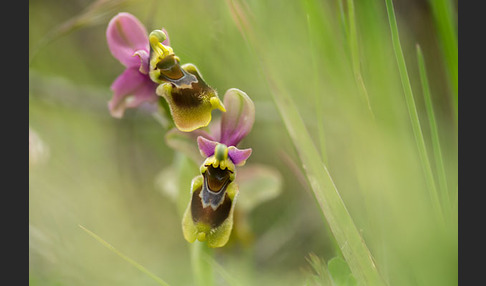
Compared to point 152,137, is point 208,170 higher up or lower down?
higher up

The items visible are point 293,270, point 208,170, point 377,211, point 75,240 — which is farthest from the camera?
point 75,240

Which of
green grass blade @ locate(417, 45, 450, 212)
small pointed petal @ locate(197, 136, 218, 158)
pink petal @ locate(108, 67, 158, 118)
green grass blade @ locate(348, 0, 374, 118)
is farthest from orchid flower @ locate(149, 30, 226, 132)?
green grass blade @ locate(417, 45, 450, 212)

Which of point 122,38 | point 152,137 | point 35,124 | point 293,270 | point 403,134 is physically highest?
point 122,38

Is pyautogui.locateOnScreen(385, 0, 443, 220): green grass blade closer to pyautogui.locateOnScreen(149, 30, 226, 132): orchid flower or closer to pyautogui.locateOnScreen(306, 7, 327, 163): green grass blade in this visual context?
pyautogui.locateOnScreen(306, 7, 327, 163): green grass blade

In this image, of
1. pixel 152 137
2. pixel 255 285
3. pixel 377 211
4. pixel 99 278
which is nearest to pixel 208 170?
pixel 377 211

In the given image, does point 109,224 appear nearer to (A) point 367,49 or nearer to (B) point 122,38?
(B) point 122,38

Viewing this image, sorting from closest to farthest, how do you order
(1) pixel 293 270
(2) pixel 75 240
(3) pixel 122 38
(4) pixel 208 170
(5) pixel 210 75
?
(4) pixel 208 170, (3) pixel 122 38, (5) pixel 210 75, (1) pixel 293 270, (2) pixel 75 240

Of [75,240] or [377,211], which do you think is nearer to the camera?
[377,211]
